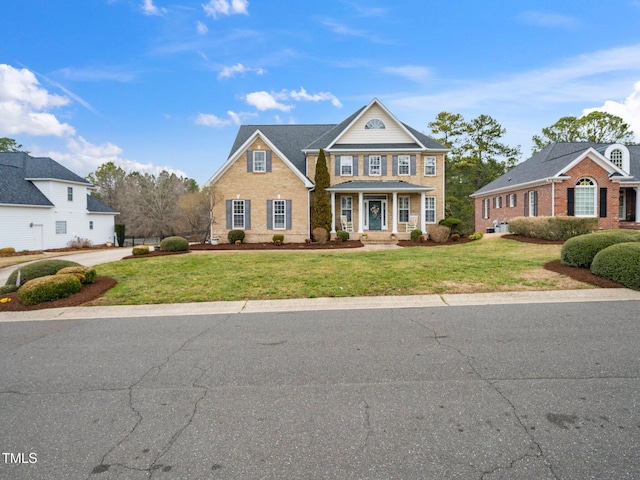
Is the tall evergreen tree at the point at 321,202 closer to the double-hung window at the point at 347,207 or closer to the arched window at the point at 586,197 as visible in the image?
the double-hung window at the point at 347,207

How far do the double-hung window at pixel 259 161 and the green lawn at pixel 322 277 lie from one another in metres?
10.4

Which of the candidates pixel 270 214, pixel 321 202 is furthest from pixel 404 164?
pixel 270 214

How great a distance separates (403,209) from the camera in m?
25.8

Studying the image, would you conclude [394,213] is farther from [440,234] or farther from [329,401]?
[329,401]

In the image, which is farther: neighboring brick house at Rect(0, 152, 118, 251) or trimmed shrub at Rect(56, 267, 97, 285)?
neighboring brick house at Rect(0, 152, 118, 251)

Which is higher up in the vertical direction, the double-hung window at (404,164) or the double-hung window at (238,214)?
the double-hung window at (404,164)

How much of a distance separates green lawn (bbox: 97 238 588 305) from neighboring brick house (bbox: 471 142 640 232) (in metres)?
11.3

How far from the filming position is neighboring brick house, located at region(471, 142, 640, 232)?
23453 millimetres

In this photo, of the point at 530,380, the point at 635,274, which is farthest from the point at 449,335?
the point at 635,274

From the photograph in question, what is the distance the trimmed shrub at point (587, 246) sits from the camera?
34.6 ft

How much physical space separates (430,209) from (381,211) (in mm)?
3420

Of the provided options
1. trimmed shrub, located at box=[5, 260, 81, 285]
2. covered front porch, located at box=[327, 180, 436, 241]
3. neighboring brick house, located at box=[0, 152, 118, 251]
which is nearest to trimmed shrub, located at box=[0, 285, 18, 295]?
trimmed shrub, located at box=[5, 260, 81, 285]

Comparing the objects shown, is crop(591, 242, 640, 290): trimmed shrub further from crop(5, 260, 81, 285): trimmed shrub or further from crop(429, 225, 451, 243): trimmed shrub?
crop(5, 260, 81, 285): trimmed shrub

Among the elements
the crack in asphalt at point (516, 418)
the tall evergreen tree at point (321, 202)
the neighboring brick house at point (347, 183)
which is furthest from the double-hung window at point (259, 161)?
the crack in asphalt at point (516, 418)
